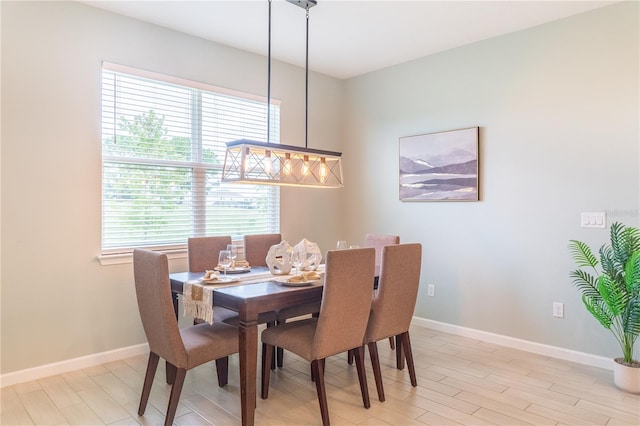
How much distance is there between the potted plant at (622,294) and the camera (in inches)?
107

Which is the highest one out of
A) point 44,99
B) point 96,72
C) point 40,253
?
point 96,72

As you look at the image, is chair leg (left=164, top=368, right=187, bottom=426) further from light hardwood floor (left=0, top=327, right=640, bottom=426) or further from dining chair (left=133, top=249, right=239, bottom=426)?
light hardwood floor (left=0, top=327, right=640, bottom=426)

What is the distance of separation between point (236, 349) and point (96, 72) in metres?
2.40

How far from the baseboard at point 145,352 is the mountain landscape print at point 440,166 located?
4.24ft

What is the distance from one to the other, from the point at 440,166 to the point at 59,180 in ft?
10.9

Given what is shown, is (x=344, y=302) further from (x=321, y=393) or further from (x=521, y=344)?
(x=521, y=344)

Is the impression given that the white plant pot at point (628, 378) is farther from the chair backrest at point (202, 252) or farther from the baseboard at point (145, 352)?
the chair backrest at point (202, 252)

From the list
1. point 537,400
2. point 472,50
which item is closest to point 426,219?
point 472,50

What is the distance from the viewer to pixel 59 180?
3.09 metres

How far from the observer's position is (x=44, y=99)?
9.90 feet

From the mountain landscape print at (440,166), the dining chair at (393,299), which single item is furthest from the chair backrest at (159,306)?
the mountain landscape print at (440,166)

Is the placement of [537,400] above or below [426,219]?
below

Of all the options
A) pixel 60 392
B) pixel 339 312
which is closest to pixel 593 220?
pixel 339 312

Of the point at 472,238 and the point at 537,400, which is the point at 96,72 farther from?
the point at 537,400
